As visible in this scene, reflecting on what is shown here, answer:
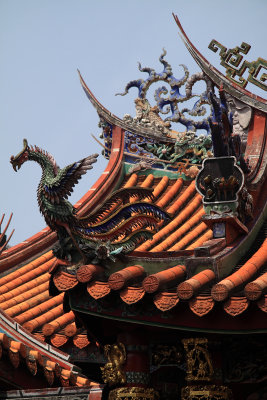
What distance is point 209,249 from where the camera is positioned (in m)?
8.20

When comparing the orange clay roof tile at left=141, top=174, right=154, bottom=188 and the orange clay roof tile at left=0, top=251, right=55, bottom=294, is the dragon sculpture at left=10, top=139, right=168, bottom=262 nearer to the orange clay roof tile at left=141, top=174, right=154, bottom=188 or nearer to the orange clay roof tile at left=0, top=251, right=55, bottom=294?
the orange clay roof tile at left=0, top=251, right=55, bottom=294

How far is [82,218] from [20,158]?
2.69 feet

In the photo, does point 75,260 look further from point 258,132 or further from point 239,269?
point 258,132

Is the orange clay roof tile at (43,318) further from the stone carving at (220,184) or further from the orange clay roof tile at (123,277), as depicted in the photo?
the stone carving at (220,184)

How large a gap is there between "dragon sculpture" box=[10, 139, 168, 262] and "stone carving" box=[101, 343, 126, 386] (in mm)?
925

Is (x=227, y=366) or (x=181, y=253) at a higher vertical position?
(x=181, y=253)

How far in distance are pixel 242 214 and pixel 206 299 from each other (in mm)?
1485

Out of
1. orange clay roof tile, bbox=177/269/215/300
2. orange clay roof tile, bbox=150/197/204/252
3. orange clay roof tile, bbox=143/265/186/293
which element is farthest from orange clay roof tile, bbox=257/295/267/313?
orange clay roof tile, bbox=150/197/204/252

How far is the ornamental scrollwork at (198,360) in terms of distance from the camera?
812 cm

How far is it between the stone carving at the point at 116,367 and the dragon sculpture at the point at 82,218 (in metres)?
0.93

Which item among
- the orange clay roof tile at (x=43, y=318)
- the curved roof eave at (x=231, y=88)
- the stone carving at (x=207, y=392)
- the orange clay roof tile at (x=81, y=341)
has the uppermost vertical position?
the curved roof eave at (x=231, y=88)

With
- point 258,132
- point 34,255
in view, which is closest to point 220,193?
point 258,132

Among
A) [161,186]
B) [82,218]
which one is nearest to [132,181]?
[161,186]

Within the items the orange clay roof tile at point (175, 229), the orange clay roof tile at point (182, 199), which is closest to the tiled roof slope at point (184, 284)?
the orange clay roof tile at point (175, 229)
